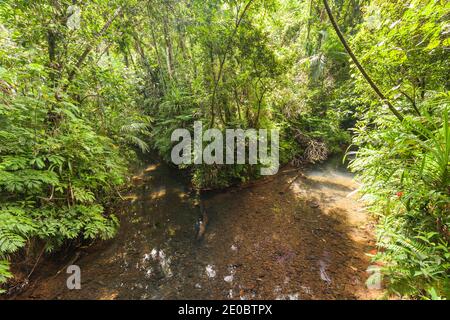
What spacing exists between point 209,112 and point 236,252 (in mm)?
3989

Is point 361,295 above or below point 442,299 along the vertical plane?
below

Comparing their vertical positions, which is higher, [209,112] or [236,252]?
[209,112]

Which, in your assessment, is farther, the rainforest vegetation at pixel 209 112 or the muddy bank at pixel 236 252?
the muddy bank at pixel 236 252

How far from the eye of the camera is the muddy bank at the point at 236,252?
3.19 m

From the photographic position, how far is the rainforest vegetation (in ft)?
7.77

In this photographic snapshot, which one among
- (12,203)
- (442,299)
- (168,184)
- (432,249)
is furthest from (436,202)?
(168,184)

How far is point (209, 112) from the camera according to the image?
630 centimetres

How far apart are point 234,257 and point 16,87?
4302mm

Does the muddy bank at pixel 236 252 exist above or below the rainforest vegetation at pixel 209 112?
below

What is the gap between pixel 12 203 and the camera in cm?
283

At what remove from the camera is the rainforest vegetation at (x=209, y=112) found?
93.2 inches

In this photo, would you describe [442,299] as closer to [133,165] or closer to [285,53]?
[285,53]

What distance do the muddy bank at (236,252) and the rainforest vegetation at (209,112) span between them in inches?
19.2
